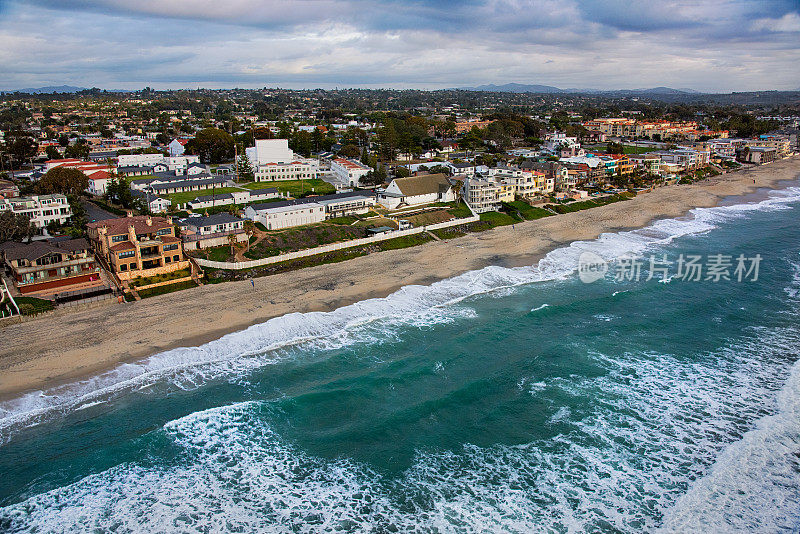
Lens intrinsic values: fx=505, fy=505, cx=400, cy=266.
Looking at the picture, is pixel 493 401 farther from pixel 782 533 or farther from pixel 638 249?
pixel 638 249

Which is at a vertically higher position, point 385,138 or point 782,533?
point 385,138

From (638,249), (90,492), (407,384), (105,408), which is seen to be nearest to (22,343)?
(105,408)

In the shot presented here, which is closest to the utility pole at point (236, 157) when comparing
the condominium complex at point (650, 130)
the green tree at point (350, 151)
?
the green tree at point (350, 151)

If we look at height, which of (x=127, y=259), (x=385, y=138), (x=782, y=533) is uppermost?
(x=385, y=138)

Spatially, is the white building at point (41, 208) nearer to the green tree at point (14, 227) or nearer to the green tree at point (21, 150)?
the green tree at point (14, 227)

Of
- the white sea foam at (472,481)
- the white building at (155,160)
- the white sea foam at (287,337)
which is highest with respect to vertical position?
the white building at (155,160)

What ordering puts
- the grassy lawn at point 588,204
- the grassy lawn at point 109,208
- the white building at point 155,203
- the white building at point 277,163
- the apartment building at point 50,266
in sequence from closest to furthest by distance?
the apartment building at point 50,266
the white building at point 155,203
the grassy lawn at point 109,208
the grassy lawn at point 588,204
the white building at point 277,163
